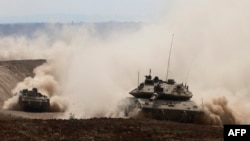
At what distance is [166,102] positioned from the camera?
27516mm

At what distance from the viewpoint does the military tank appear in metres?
26.2

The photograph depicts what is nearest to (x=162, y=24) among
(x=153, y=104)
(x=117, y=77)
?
(x=117, y=77)

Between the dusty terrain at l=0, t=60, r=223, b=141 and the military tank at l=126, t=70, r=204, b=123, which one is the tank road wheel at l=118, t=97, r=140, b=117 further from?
the dusty terrain at l=0, t=60, r=223, b=141

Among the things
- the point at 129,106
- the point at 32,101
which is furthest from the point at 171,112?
the point at 32,101

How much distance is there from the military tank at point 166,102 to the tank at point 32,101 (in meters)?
10.1

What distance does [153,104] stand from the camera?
2678cm

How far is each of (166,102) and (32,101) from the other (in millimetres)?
12786

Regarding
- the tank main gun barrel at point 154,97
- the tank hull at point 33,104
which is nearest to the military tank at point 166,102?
the tank main gun barrel at point 154,97

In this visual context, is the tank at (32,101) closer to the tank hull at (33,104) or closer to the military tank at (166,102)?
the tank hull at (33,104)

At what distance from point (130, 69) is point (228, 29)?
30.7 ft

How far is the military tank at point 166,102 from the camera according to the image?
86.0 ft

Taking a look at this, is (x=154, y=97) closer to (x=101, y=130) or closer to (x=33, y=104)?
(x=101, y=130)

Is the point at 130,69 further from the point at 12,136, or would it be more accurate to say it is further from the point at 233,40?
the point at 12,136

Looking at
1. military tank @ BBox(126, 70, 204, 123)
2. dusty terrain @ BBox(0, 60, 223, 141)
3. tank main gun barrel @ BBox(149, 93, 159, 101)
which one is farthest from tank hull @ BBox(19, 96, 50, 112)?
dusty terrain @ BBox(0, 60, 223, 141)
